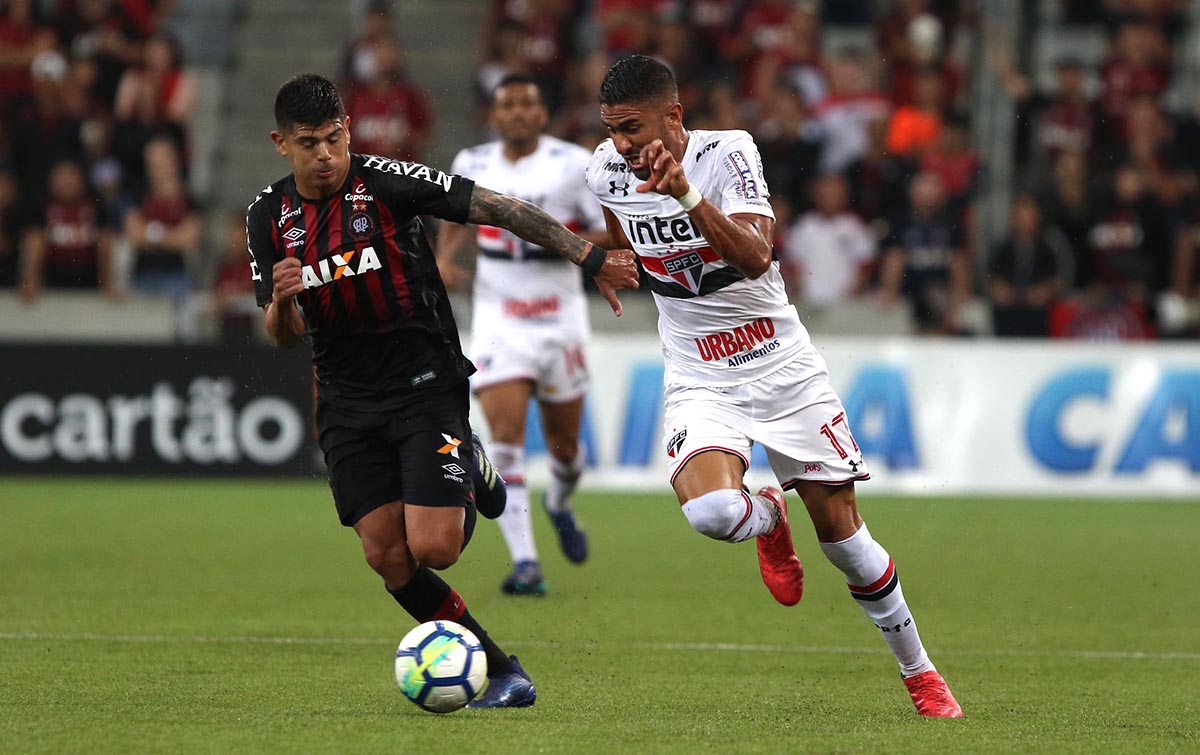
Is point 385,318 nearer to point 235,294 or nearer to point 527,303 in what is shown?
point 527,303

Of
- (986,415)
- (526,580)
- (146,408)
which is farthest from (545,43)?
(526,580)

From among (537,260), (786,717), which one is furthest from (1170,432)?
(786,717)

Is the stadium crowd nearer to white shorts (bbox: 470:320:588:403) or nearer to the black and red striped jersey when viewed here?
white shorts (bbox: 470:320:588:403)

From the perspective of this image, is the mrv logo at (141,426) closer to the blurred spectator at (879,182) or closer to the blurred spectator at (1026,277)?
the blurred spectator at (879,182)

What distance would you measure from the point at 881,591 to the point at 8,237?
13.0m

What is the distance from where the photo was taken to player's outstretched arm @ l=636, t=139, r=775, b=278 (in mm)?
6120

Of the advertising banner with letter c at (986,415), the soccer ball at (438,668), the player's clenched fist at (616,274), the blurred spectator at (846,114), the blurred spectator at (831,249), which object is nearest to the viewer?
the soccer ball at (438,668)

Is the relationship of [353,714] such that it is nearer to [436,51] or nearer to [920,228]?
[920,228]

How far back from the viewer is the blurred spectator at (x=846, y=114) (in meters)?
17.9

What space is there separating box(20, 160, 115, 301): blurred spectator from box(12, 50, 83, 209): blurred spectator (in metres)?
0.40

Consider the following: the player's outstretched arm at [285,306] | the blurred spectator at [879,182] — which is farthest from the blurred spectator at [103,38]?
the player's outstretched arm at [285,306]

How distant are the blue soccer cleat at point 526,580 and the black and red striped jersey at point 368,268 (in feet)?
10.6

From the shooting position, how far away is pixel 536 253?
1047 centimetres

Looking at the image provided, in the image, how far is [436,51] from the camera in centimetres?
2116
